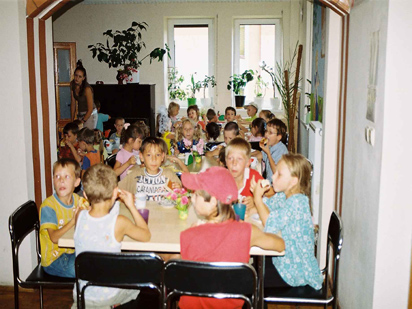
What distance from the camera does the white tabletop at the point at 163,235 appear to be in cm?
269

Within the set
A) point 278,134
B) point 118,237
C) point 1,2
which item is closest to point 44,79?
point 1,2

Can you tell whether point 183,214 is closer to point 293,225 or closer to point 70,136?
point 293,225

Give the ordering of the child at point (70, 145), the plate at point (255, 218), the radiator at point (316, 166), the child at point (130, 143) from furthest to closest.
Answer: the child at point (70, 145)
the radiator at point (316, 166)
the child at point (130, 143)
the plate at point (255, 218)

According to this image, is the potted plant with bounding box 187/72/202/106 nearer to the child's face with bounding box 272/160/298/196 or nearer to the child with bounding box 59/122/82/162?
the child with bounding box 59/122/82/162

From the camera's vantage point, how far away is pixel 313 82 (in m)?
6.66

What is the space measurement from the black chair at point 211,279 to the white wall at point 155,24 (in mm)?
7786

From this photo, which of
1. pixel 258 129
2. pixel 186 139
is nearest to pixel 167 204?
pixel 186 139

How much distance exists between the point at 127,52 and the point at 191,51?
1.49 meters

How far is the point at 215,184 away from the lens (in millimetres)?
2361

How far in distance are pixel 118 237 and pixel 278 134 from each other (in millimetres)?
2815

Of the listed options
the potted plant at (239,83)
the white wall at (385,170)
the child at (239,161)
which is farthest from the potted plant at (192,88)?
the white wall at (385,170)

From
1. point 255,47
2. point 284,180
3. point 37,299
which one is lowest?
point 37,299

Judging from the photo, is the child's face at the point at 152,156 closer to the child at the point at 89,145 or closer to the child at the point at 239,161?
the child at the point at 239,161

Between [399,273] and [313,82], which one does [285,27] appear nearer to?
[313,82]
